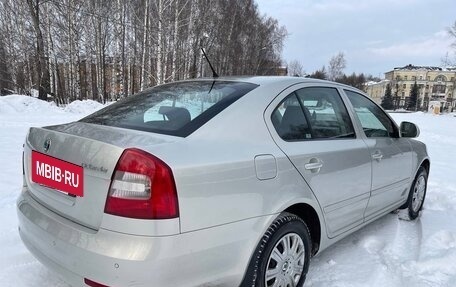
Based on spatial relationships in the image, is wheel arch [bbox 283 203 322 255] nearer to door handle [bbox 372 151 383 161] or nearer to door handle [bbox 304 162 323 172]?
door handle [bbox 304 162 323 172]

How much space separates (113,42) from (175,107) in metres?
29.1

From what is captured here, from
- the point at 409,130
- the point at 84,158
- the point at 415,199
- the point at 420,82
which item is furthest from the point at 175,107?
the point at 420,82

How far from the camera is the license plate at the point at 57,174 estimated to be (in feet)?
6.31

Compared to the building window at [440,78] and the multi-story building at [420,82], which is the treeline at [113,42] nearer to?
the multi-story building at [420,82]

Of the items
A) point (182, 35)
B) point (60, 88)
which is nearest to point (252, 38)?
point (182, 35)

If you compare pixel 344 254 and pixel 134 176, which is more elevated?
pixel 134 176

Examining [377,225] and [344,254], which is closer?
[344,254]

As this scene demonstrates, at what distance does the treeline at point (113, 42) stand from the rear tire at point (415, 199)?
14701 millimetres

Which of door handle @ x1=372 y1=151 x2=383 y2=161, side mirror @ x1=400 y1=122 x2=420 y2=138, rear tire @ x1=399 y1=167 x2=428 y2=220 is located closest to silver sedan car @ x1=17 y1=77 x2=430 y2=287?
door handle @ x1=372 y1=151 x2=383 y2=161

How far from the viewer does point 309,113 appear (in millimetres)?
2822

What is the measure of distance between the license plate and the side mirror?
10.8ft

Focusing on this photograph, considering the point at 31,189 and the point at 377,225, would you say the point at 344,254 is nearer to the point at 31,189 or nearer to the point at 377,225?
the point at 377,225

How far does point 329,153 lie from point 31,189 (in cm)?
200

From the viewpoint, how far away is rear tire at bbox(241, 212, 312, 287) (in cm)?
220
